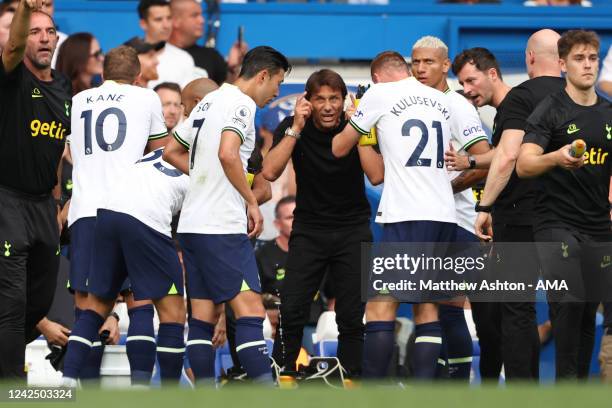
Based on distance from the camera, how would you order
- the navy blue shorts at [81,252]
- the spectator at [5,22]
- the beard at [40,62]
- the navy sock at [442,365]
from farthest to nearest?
the spectator at [5,22]
the navy sock at [442,365]
the beard at [40,62]
the navy blue shorts at [81,252]

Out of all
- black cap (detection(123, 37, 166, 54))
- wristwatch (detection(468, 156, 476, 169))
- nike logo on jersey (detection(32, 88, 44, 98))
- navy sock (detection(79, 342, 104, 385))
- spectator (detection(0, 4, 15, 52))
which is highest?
spectator (detection(0, 4, 15, 52))

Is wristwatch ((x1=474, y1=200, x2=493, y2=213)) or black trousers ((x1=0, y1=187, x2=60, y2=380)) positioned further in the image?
wristwatch ((x1=474, y1=200, x2=493, y2=213))

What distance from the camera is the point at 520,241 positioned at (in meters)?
9.38

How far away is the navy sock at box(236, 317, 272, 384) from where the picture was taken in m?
8.55

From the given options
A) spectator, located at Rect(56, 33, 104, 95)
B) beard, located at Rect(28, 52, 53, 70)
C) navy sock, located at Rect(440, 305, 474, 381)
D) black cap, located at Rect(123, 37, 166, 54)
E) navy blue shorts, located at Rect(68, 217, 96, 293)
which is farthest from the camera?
black cap, located at Rect(123, 37, 166, 54)

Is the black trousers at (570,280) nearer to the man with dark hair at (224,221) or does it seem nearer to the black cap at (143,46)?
the man with dark hair at (224,221)

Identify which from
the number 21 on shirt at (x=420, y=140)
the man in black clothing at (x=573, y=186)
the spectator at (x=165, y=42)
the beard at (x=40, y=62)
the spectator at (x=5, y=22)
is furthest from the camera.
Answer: the spectator at (x=165, y=42)

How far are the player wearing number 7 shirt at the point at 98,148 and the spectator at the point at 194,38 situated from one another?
13.0ft

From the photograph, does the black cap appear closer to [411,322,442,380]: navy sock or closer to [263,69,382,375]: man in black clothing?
[263,69,382,375]: man in black clothing

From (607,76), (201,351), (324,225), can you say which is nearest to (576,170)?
(324,225)

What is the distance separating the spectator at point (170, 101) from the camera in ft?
37.7

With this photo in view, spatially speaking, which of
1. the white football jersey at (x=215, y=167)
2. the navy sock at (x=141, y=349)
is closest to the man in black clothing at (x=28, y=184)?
the navy sock at (x=141, y=349)

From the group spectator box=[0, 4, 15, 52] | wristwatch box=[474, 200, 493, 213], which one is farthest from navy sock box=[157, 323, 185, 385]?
spectator box=[0, 4, 15, 52]

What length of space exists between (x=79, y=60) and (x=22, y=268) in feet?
10.5
